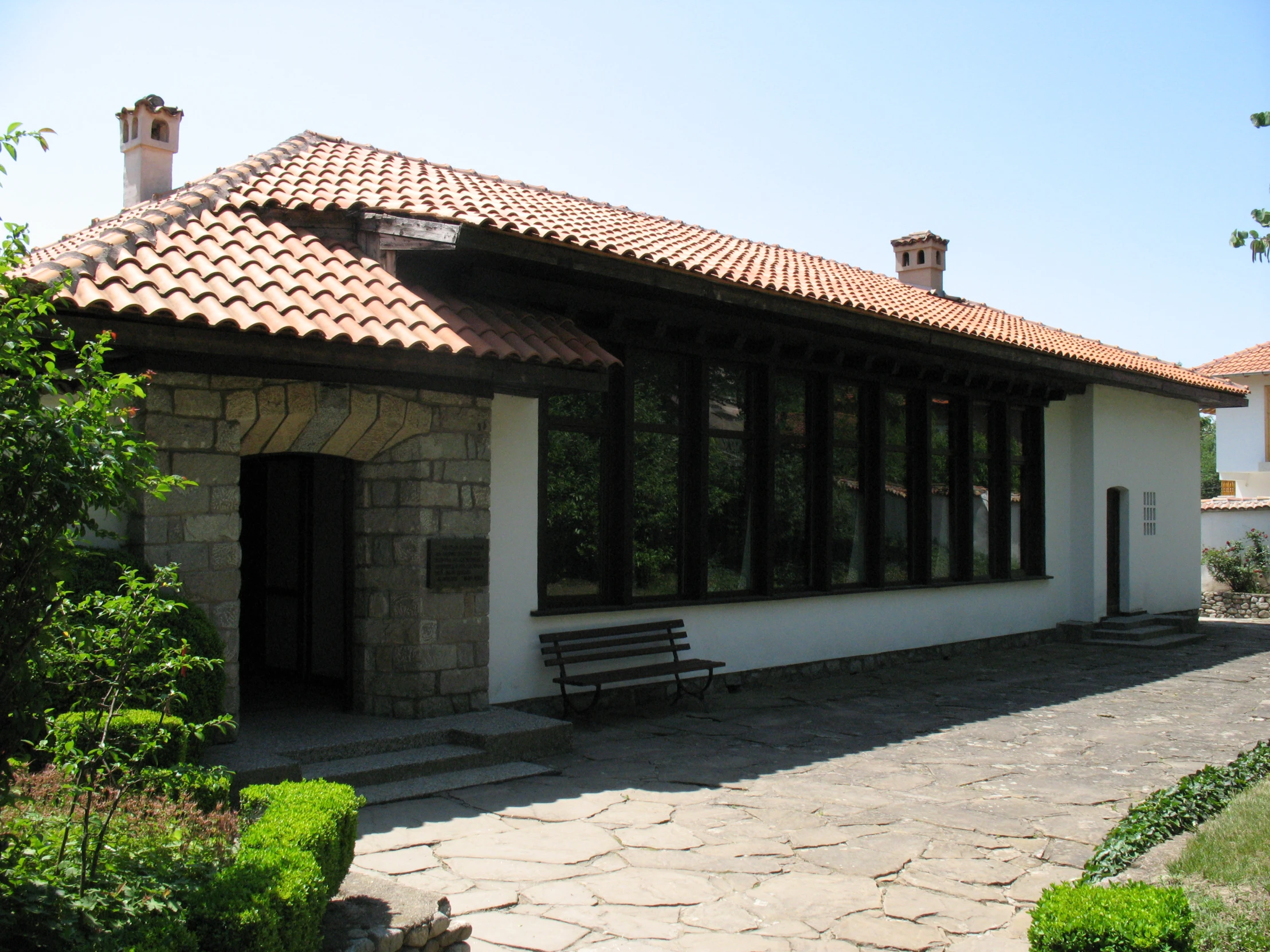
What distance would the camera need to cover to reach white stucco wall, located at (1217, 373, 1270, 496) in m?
27.4

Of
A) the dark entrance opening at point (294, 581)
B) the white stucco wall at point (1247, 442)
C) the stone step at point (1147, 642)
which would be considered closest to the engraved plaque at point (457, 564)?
the dark entrance opening at point (294, 581)

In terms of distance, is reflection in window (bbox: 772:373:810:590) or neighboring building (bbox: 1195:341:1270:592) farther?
neighboring building (bbox: 1195:341:1270:592)

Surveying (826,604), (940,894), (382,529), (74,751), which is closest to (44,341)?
(382,529)

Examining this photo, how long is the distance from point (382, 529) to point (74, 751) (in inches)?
168

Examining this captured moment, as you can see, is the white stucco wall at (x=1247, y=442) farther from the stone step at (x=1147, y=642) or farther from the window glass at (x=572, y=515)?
the window glass at (x=572, y=515)

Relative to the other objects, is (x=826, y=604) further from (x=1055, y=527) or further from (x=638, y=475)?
(x=1055, y=527)

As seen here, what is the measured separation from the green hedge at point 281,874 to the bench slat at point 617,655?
13.9ft

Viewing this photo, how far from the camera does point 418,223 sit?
7.52 m

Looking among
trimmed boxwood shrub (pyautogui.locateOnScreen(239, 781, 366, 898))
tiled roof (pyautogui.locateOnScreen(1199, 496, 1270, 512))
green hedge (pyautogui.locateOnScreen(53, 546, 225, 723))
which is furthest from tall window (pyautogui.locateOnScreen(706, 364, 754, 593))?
tiled roof (pyautogui.locateOnScreen(1199, 496, 1270, 512))

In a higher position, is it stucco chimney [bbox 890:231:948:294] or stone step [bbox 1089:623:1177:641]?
stucco chimney [bbox 890:231:948:294]

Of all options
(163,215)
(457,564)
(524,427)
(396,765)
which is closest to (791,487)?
(524,427)

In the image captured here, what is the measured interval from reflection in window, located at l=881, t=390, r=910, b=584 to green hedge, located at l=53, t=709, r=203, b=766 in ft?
27.4

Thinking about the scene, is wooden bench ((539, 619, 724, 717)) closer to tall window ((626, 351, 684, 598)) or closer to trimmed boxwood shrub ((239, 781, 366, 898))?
tall window ((626, 351, 684, 598))

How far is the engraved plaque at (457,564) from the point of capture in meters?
7.38
